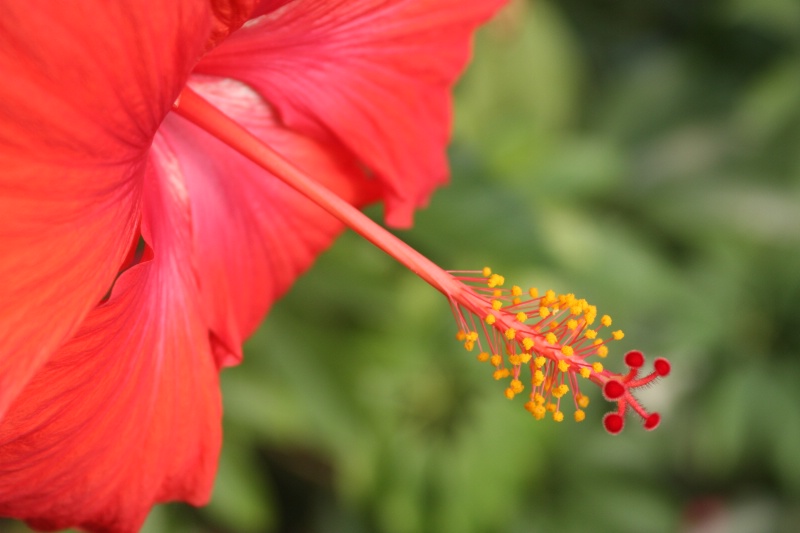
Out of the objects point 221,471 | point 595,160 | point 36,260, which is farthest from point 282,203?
point 595,160

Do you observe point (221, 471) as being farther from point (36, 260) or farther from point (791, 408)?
point (791, 408)

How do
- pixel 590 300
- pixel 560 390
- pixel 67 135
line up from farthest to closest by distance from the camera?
pixel 590 300, pixel 560 390, pixel 67 135

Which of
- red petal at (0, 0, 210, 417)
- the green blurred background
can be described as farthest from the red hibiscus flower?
the green blurred background

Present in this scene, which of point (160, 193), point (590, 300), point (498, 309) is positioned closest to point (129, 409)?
point (160, 193)

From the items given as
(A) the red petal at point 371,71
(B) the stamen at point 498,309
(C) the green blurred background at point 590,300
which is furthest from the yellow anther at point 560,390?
(C) the green blurred background at point 590,300

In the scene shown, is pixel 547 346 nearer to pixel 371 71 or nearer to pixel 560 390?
pixel 560 390

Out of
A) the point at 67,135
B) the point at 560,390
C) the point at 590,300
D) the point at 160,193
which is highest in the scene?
the point at 67,135

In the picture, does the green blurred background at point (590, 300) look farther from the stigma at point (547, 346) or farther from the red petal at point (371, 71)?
the stigma at point (547, 346)
